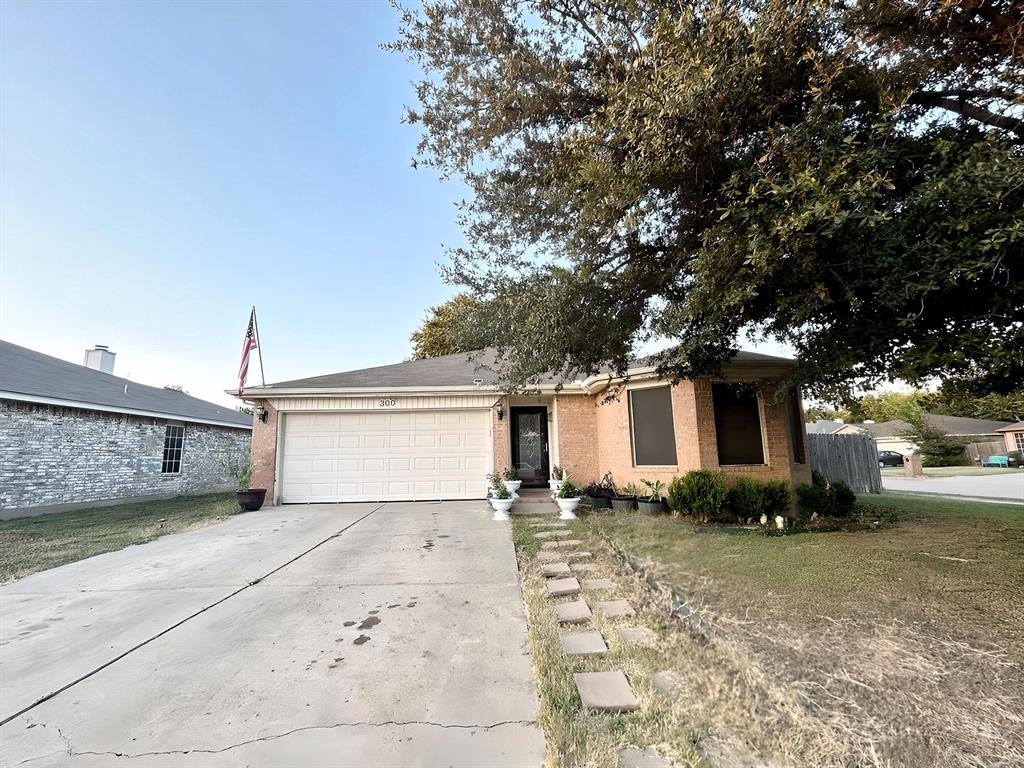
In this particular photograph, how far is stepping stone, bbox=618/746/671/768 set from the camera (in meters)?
1.94

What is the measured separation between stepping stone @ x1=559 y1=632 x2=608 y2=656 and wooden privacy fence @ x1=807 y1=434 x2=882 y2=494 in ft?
42.4

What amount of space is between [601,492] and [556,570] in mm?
4714

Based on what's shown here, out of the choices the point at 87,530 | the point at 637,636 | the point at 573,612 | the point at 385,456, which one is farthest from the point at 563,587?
the point at 87,530

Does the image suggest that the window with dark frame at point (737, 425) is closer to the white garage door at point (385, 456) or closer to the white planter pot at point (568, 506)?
the white planter pot at point (568, 506)

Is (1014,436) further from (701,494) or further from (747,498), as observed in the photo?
(701,494)

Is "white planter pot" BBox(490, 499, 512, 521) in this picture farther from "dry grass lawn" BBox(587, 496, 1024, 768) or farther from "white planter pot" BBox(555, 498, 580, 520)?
"dry grass lawn" BBox(587, 496, 1024, 768)

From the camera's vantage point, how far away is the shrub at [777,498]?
7891 millimetres

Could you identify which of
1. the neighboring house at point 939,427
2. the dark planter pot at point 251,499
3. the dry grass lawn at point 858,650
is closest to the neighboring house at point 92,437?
the dark planter pot at point 251,499

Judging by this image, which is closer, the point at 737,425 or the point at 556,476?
the point at 737,425

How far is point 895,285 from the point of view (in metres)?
3.81

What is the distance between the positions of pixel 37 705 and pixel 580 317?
5.34m

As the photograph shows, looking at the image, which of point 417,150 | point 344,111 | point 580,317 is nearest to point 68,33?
point 344,111

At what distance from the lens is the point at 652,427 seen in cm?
913

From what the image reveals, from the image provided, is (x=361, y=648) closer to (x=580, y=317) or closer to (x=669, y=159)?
(x=580, y=317)
